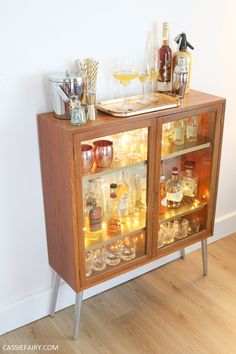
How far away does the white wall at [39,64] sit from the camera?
5.67 feet

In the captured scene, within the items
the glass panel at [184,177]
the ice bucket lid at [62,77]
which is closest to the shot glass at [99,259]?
the glass panel at [184,177]

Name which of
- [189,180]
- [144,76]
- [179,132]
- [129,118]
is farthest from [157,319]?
[144,76]

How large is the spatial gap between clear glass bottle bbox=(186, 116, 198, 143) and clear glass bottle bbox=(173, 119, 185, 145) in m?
0.03

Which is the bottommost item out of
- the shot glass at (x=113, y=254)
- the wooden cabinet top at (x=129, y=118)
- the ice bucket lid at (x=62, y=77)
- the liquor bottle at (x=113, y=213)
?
the shot glass at (x=113, y=254)

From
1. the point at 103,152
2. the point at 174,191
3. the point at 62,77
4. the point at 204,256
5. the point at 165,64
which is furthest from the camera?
the point at 204,256

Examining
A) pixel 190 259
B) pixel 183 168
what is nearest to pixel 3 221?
pixel 183 168

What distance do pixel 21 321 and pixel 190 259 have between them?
111 cm

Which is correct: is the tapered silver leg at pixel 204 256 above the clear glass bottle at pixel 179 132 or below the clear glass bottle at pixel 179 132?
below

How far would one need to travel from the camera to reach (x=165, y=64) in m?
2.10

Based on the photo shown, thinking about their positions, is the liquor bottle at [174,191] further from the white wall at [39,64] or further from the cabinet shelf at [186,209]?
the white wall at [39,64]

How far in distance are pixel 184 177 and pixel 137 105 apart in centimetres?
55

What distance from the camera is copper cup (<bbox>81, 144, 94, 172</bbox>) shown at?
1775 millimetres

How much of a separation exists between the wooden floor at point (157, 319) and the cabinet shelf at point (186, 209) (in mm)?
468

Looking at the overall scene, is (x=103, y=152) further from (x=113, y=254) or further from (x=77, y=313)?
(x=77, y=313)
